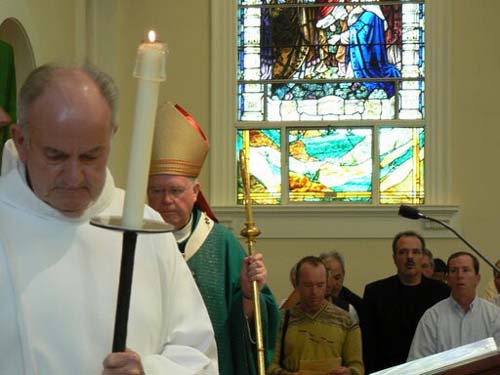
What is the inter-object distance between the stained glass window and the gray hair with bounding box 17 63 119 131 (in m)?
9.12

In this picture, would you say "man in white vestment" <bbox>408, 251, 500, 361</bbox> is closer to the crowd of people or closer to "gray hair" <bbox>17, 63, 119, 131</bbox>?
the crowd of people

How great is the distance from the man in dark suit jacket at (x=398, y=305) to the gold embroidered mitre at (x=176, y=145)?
3441 mm

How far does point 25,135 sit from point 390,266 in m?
9.00

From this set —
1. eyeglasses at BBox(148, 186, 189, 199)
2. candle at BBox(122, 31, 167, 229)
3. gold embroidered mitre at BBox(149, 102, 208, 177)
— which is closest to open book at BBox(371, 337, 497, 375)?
candle at BBox(122, 31, 167, 229)

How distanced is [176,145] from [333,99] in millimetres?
7088

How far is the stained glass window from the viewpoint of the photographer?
11664 mm

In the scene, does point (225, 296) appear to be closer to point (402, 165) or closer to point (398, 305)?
point (398, 305)

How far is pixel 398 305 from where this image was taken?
827cm

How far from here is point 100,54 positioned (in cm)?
1127

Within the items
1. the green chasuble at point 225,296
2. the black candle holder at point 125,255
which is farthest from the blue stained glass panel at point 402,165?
the black candle holder at point 125,255

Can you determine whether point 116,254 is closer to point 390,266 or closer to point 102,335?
point 102,335

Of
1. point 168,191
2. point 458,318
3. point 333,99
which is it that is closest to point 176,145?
point 168,191

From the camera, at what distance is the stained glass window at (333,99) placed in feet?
38.3

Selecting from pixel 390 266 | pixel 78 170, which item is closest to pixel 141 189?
pixel 78 170
